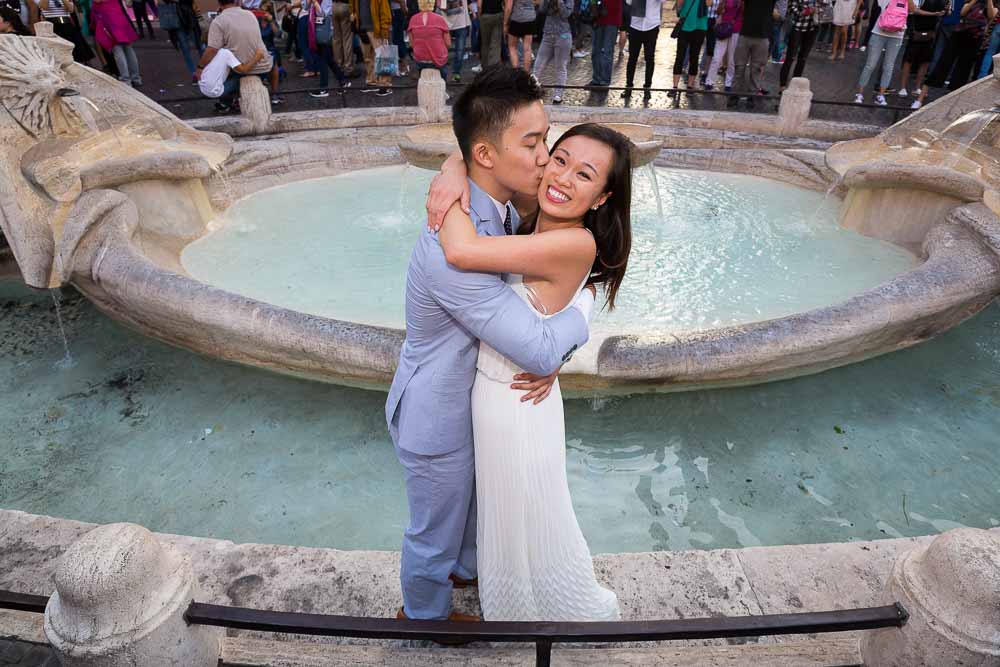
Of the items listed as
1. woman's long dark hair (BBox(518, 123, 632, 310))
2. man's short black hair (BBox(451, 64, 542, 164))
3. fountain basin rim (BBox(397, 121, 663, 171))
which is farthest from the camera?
fountain basin rim (BBox(397, 121, 663, 171))

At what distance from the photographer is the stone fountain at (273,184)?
3.60 metres

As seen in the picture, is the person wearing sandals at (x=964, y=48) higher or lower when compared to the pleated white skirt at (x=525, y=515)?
higher

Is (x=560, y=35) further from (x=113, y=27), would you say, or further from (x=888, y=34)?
(x=113, y=27)

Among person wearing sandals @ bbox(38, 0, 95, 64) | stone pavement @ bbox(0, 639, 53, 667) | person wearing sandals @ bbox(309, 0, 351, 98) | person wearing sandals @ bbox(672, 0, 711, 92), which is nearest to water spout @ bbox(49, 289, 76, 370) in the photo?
stone pavement @ bbox(0, 639, 53, 667)

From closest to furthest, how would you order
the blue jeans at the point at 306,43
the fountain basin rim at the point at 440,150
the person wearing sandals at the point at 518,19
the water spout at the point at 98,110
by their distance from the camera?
1. the water spout at the point at 98,110
2. the fountain basin rim at the point at 440,150
3. the person wearing sandals at the point at 518,19
4. the blue jeans at the point at 306,43

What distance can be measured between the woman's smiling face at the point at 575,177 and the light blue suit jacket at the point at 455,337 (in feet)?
0.54

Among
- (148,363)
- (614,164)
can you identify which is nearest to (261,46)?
(148,363)

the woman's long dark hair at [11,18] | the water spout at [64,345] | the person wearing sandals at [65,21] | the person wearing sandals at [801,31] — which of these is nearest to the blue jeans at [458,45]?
the person wearing sandals at [801,31]

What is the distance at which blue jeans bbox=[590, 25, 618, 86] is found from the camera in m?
9.17

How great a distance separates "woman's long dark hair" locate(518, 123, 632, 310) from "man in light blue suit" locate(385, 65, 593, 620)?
0.09 meters

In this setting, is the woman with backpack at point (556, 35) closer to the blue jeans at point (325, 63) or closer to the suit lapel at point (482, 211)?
the blue jeans at point (325, 63)

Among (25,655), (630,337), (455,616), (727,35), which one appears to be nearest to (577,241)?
(455,616)

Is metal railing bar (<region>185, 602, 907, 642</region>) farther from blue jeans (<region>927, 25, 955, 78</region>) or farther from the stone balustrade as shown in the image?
blue jeans (<region>927, 25, 955, 78</region>)

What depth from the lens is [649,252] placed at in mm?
5547
